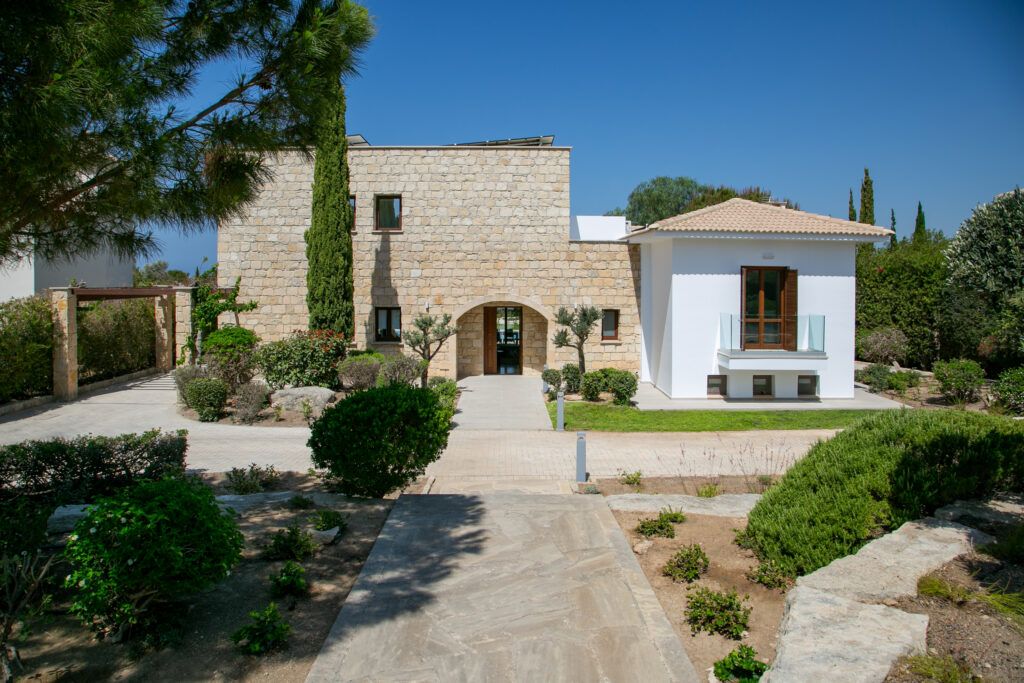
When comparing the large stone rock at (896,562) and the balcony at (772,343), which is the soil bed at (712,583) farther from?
the balcony at (772,343)

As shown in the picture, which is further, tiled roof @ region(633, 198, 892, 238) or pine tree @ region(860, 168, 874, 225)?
pine tree @ region(860, 168, 874, 225)

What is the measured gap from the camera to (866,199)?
112 feet

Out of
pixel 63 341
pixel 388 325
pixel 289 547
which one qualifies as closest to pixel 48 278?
pixel 63 341

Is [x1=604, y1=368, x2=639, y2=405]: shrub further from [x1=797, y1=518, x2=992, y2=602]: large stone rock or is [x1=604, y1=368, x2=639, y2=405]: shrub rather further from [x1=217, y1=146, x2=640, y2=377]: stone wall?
[x1=797, y1=518, x2=992, y2=602]: large stone rock

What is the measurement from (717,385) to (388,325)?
969cm

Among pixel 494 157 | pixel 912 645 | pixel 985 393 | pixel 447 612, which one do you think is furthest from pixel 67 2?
pixel 985 393

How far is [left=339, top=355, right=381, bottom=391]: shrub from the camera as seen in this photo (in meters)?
15.5

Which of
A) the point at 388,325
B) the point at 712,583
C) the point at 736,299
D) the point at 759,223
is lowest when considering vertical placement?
the point at 712,583

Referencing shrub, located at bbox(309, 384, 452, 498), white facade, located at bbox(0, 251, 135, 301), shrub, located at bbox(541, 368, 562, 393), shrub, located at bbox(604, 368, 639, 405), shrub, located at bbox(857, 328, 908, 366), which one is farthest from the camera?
white facade, located at bbox(0, 251, 135, 301)

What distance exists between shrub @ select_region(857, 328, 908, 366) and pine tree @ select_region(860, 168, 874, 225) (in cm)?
1566

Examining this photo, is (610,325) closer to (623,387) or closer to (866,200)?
(623,387)

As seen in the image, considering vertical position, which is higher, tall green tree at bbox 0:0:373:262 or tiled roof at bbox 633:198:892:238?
tiled roof at bbox 633:198:892:238

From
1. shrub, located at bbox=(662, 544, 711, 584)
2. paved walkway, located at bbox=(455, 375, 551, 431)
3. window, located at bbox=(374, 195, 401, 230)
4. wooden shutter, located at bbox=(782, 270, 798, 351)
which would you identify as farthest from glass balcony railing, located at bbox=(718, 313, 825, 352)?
shrub, located at bbox=(662, 544, 711, 584)

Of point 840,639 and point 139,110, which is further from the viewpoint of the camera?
point 139,110
